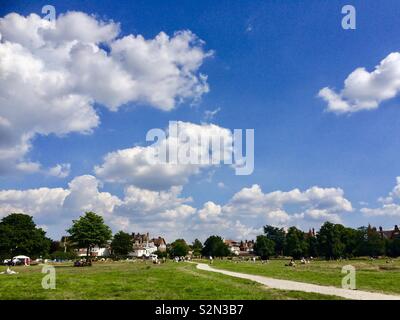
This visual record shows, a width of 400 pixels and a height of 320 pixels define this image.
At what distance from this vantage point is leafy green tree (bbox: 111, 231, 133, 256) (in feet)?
591

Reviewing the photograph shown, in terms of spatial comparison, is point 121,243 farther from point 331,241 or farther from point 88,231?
point 88,231

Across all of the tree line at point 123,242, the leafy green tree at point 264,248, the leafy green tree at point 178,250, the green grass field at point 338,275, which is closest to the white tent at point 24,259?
the tree line at point 123,242

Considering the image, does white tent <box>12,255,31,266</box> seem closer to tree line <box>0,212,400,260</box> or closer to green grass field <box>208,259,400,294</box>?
tree line <box>0,212,400,260</box>

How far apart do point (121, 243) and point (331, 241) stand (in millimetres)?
84083

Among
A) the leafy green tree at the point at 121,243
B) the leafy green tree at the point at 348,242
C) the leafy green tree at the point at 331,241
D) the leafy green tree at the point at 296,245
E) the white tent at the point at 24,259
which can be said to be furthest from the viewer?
the leafy green tree at the point at 121,243

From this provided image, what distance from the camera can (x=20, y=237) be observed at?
413ft

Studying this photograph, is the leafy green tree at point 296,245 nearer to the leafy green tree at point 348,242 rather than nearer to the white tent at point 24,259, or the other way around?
the leafy green tree at point 348,242

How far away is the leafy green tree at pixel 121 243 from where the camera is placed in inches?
7092

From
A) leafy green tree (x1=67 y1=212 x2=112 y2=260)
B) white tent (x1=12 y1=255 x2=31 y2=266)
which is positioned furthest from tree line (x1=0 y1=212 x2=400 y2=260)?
white tent (x1=12 y1=255 x2=31 y2=266)

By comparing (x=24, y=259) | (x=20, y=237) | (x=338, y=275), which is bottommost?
(x=24, y=259)

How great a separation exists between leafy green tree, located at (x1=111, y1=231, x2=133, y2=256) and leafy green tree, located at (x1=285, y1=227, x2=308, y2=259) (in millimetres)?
64692

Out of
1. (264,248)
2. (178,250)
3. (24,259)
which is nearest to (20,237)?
(24,259)

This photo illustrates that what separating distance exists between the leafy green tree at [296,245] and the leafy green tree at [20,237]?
278 ft

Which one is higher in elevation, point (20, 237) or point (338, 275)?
point (20, 237)
